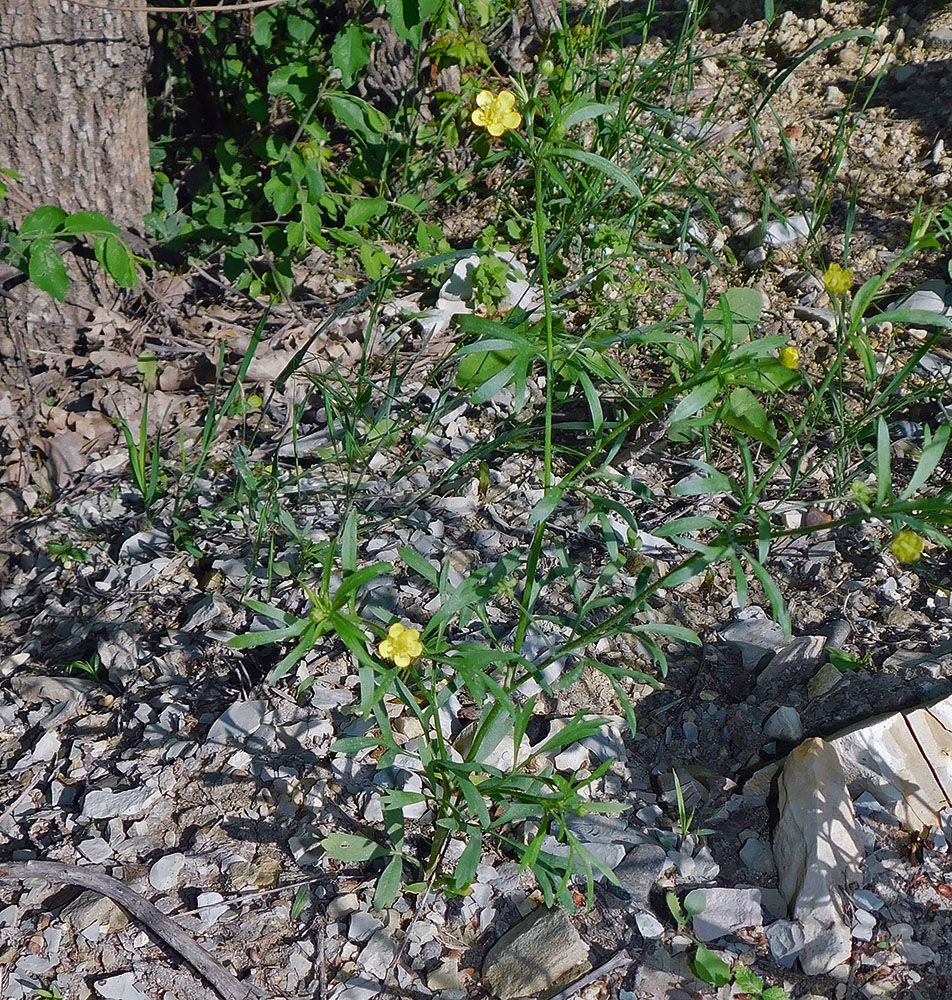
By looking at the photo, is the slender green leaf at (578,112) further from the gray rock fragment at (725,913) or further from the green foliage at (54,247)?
the green foliage at (54,247)

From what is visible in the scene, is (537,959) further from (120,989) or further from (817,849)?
(120,989)

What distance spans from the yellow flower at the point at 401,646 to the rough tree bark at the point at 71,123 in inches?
80.9

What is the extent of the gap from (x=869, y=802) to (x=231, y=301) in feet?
8.19

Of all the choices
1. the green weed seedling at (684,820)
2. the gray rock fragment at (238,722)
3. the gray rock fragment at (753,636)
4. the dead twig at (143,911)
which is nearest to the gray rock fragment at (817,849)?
the green weed seedling at (684,820)

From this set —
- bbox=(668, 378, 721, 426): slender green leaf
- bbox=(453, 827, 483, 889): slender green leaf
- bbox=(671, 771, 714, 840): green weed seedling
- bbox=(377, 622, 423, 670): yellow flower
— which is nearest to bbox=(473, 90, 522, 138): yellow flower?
bbox=(668, 378, 721, 426): slender green leaf

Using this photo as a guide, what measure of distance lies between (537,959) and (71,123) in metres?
2.58

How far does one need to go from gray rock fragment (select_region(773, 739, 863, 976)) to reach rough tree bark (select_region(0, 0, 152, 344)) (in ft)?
8.19

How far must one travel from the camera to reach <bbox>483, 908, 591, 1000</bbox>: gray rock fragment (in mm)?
1592

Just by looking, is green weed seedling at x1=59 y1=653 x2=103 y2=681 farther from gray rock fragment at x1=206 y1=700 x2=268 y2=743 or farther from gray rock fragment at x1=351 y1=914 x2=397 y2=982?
gray rock fragment at x1=351 y1=914 x2=397 y2=982

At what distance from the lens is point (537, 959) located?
1.61m

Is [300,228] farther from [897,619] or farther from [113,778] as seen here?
[897,619]

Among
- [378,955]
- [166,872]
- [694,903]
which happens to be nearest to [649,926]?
[694,903]

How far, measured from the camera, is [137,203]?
306 centimetres

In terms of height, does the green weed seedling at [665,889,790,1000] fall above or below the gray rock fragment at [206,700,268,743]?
below
